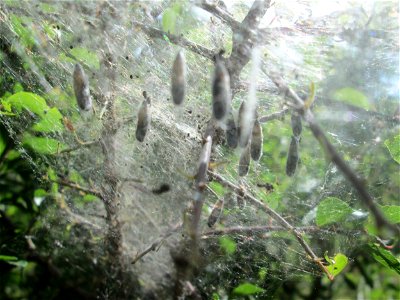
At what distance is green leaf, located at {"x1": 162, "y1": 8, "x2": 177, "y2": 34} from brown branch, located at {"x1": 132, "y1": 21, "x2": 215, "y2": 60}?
7cm

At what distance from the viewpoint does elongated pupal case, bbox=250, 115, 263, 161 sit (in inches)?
70.1

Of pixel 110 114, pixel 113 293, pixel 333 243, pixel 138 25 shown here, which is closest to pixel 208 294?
pixel 113 293

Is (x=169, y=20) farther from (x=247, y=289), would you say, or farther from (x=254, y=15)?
(x=247, y=289)

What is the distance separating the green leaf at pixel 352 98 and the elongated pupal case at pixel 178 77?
105 cm

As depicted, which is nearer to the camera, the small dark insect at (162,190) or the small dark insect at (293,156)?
the small dark insect at (293,156)

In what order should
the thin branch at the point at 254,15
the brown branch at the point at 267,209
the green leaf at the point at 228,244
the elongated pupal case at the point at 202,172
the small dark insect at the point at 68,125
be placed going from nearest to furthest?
the elongated pupal case at the point at 202,172 < the thin branch at the point at 254,15 < the brown branch at the point at 267,209 < the small dark insect at the point at 68,125 < the green leaf at the point at 228,244

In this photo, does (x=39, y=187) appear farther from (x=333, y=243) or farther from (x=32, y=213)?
(x=333, y=243)

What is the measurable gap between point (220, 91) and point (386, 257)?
1.53 metres

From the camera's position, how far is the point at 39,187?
3217 mm

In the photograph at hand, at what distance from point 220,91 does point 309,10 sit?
1055mm

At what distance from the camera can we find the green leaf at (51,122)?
2.30 m

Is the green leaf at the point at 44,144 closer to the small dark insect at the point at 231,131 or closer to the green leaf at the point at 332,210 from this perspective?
the small dark insect at the point at 231,131

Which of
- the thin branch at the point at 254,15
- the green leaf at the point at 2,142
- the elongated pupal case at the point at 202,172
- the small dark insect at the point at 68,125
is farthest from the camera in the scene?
the green leaf at the point at 2,142

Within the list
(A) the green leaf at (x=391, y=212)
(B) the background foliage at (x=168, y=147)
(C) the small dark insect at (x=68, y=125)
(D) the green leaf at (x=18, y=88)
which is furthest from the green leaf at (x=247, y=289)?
(D) the green leaf at (x=18, y=88)
